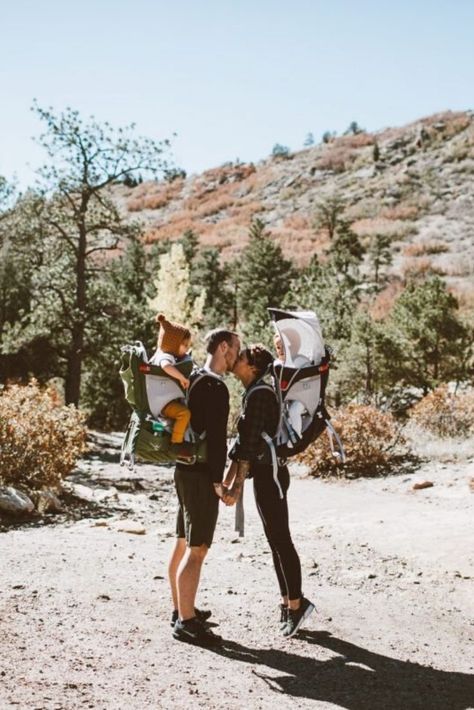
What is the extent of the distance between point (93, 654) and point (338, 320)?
→ 16451 millimetres

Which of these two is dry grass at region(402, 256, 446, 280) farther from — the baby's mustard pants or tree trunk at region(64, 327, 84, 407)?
the baby's mustard pants

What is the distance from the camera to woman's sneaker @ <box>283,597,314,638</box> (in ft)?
14.2

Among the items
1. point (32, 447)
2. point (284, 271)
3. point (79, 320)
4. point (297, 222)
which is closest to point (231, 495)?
point (32, 447)

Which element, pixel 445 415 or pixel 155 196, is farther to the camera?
pixel 155 196

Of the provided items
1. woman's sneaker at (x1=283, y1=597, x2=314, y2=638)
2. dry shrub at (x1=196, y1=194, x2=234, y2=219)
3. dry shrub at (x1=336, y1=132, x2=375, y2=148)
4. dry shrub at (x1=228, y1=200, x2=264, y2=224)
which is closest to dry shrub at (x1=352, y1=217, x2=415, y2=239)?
dry shrub at (x1=228, y1=200, x2=264, y2=224)

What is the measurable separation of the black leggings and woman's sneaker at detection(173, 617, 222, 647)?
0.55 metres

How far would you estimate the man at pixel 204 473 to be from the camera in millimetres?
4000

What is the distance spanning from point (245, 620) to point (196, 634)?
621mm

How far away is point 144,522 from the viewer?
28.8 feet

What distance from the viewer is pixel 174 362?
4148 millimetres

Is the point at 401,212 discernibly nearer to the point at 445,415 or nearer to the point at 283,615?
the point at 445,415

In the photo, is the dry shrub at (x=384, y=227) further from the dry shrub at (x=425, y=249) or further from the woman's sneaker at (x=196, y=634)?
the woman's sneaker at (x=196, y=634)

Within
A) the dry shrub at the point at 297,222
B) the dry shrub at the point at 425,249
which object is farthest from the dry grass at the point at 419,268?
the dry shrub at the point at 297,222

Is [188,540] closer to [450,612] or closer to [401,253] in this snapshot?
[450,612]
